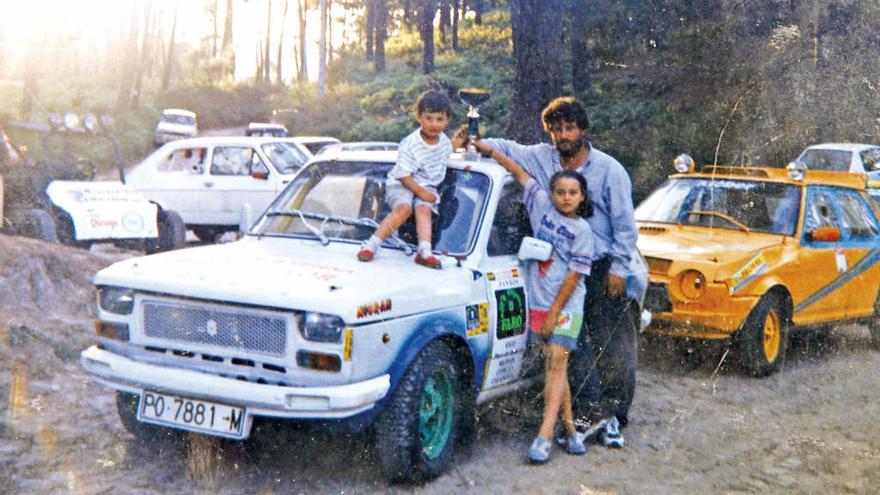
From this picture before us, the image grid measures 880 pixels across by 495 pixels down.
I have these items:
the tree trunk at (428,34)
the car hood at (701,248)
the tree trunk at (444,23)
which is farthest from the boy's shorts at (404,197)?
the tree trunk at (444,23)

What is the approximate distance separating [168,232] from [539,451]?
8.18 meters

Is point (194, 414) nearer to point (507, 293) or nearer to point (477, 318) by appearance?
point (477, 318)

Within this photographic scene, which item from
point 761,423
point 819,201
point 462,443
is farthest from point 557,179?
point 819,201

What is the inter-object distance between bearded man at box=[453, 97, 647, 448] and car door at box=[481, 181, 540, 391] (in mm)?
275

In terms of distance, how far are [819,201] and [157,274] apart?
627 centimetres

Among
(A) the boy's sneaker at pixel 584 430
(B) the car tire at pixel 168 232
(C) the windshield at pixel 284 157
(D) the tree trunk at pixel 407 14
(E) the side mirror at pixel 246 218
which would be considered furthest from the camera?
(D) the tree trunk at pixel 407 14

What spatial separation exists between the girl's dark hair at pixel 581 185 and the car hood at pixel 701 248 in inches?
97.1

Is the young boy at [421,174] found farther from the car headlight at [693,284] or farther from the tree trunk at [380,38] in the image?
the tree trunk at [380,38]

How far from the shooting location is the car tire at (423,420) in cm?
467

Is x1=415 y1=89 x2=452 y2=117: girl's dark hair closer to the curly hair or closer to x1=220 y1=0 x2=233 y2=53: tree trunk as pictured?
the curly hair

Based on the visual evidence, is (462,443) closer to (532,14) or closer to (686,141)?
(532,14)

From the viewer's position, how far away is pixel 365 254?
528cm

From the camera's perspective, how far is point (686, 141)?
21312 mm

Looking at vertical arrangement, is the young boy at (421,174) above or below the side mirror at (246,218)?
above
